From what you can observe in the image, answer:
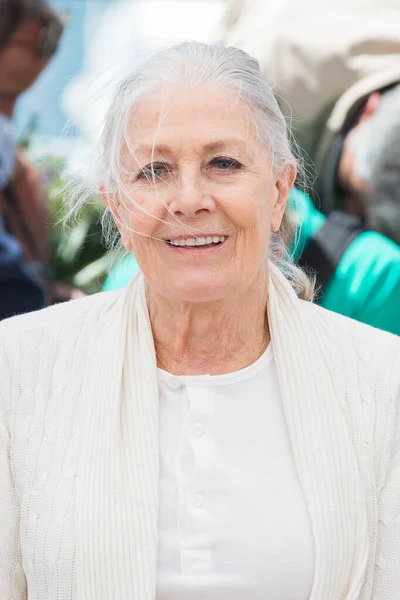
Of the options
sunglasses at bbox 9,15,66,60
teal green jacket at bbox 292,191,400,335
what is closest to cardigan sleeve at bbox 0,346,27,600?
teal green jacket at bbox 292,191,400,335

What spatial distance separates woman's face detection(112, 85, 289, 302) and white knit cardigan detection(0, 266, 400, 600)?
19cm

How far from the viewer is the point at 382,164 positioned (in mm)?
2949

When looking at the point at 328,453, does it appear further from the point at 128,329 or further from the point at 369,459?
the point at 128,329

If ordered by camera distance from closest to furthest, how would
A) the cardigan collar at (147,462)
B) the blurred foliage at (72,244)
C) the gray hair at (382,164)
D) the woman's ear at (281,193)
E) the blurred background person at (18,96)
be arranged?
the cardigan collar at (147,462) < the woman's ear at (281,193) < the gray hair at (382,164) < the blurred background person at (18,96) < the blurred foliage at (72,244)

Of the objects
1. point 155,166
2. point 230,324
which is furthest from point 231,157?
point 230,324

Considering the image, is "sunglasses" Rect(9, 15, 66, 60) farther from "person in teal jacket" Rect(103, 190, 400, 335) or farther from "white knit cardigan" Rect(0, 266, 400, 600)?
"white knit cardigan" Rect(0, 266, 400, 600)

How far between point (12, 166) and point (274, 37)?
1092mm

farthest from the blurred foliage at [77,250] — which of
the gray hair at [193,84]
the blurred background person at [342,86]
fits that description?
the gray hair at [193,84]

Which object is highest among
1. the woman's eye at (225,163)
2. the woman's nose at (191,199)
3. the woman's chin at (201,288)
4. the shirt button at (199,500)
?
the woman's eye at (225,163)

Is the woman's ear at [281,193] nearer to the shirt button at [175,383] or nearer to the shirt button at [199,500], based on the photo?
the shirt button at [175,383]

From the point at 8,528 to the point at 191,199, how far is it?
0.72 meters

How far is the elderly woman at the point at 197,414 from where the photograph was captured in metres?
1.83

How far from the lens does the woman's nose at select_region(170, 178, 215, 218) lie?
183 centimetres

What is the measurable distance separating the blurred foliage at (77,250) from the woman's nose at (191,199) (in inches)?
74.9
